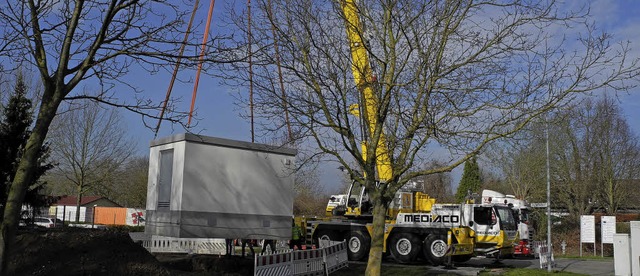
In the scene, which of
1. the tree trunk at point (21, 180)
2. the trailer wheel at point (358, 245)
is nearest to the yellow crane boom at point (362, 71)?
the tree trunk at point (21, 180)

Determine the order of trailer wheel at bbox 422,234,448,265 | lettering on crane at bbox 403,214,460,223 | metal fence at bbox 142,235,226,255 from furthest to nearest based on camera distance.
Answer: metal fence at bbox 142,235,226,255, lettering on crane at bbox 403,214,460,223, trailer wheel at bbox 422,234,448,265

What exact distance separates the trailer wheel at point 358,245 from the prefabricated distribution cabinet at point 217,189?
638 cm

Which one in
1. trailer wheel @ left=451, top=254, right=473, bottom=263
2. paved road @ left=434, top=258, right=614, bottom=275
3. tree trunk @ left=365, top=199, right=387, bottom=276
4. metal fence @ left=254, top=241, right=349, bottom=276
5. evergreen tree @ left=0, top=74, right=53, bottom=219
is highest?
evergreen tree @ left=0, top=74, right=53, bottom=219

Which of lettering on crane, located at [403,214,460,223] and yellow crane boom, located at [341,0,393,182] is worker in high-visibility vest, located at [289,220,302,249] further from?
yellow crane boom, located at [341,0,393,182]

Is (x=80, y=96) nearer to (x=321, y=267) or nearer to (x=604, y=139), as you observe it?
(x=321, y=267)

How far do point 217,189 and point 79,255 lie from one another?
3666mm

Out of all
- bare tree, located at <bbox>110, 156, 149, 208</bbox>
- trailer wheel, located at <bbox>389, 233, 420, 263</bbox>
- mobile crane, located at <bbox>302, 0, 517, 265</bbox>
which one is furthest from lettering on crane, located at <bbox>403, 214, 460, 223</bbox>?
bare tree, located at <bbox>110, 156, 149, 208</bbox>

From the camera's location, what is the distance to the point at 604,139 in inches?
1388

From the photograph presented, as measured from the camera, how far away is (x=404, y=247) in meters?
20.3

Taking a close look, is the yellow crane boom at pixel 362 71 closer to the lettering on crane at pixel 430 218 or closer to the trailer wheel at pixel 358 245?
the lettering on crane at pixel 430 218

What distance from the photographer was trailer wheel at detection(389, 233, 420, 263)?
20109 mm

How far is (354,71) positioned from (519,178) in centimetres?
2969

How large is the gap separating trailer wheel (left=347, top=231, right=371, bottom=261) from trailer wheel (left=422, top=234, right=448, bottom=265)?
2469 millimetres

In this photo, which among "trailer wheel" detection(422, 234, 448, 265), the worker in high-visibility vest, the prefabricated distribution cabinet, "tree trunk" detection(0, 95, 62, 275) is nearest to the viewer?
"tree trunk" detection(0, 95, 62, 275)
